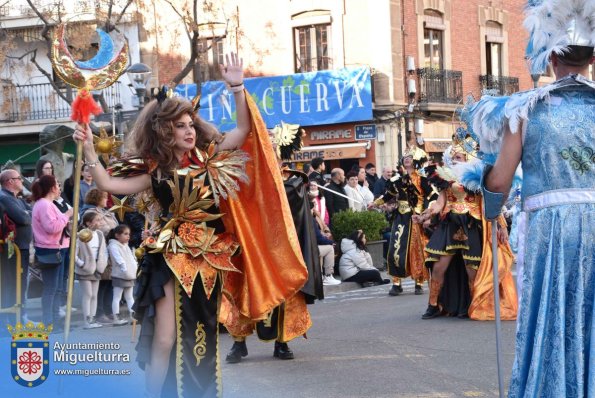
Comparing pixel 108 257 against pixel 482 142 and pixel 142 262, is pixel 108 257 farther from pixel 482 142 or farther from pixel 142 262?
pixel 482 142

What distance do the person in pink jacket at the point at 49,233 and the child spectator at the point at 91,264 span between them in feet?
0.72

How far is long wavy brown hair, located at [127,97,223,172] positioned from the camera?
19.0ft

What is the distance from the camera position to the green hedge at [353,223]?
16.8m

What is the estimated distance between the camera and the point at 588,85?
4832 mm

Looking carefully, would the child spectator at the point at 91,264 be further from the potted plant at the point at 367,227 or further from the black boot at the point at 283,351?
the potted plant at the point at 367,227

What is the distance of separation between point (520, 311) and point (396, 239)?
821cm

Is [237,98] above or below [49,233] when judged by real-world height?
above

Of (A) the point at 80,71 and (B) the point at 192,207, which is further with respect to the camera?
(A) the point at 80,71

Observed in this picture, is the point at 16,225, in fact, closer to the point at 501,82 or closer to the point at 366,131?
the point at 366,131

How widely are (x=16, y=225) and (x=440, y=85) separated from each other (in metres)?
22.8

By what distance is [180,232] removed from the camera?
18.9 feet

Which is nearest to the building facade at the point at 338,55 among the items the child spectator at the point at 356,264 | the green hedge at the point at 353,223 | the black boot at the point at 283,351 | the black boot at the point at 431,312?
the green hedge at the point at 353,223

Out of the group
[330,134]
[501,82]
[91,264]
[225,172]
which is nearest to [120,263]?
[91,264]

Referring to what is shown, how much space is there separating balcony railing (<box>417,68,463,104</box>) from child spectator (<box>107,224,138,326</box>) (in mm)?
20284
